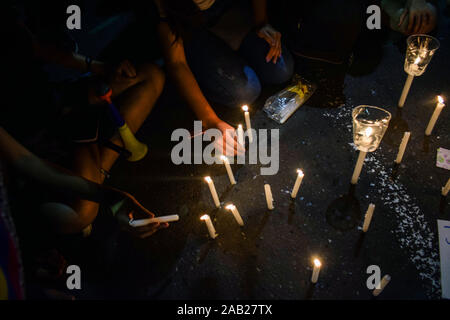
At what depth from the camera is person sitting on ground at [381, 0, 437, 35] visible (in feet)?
8.77

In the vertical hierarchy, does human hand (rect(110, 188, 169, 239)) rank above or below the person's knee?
below

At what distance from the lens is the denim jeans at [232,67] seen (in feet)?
8.45

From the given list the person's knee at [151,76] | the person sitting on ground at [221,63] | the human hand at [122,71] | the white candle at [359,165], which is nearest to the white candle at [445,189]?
the white candle at [359,165]

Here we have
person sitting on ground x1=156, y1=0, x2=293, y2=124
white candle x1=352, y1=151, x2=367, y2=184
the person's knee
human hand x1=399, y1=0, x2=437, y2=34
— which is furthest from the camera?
human hand x1=399, y1=0, x2=437, y2=34

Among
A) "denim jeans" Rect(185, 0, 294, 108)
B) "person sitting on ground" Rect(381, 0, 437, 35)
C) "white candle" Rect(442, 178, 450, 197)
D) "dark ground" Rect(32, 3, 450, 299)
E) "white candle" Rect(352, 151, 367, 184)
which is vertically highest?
"person sitting on ground" Rect(381, 0, 437, 35)

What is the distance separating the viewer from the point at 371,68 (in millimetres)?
2857

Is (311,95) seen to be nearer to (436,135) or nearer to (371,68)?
(371,68)

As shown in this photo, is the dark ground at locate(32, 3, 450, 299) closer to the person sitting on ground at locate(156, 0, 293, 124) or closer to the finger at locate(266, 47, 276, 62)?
the person sitting on ground at locate(156, 0, 293, 124)

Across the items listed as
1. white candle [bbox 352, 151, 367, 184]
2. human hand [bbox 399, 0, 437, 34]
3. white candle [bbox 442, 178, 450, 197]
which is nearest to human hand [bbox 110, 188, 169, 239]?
white candle [bbox 352, 151, 367, 184]

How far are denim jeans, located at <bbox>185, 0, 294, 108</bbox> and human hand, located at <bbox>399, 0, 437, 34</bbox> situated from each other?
116 centimetres

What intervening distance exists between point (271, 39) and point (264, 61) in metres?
0.20

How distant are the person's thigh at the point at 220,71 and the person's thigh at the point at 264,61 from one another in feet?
0.39

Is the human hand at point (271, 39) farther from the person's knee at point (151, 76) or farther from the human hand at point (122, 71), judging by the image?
the human hand at point (122, 71)
